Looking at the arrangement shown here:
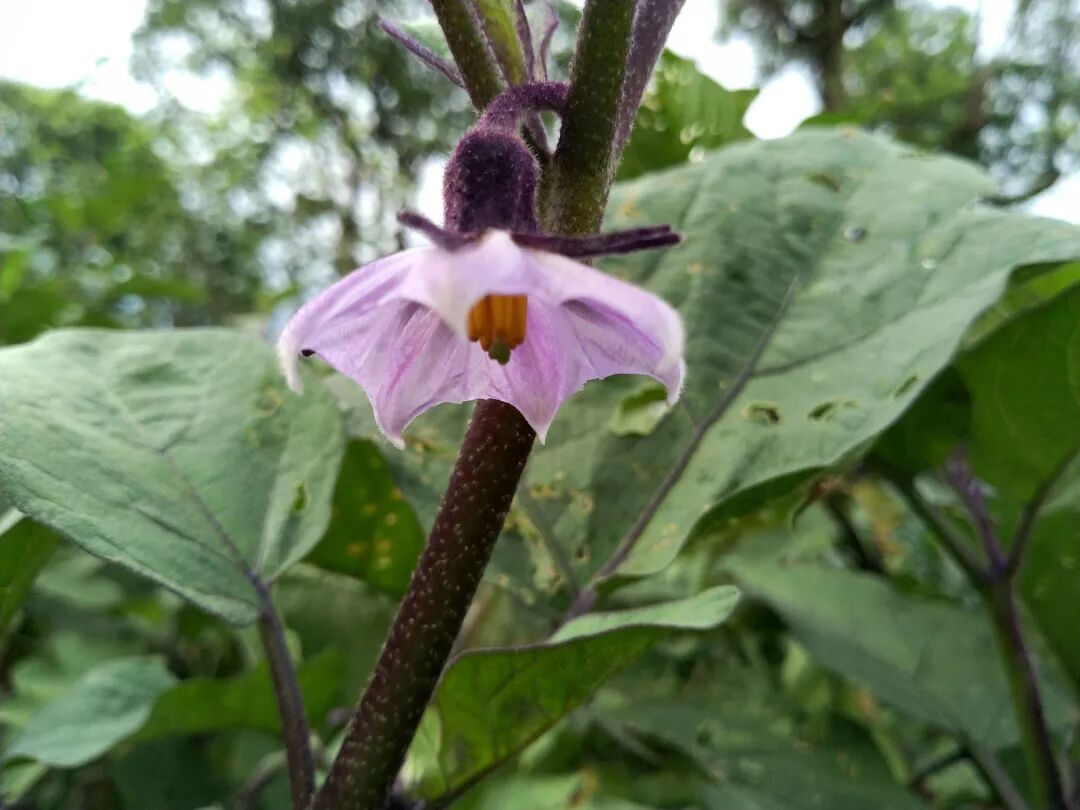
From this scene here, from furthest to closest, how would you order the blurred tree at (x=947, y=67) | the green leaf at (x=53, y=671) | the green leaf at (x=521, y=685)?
the blurred tree at (x=947, y=67) → the green leaf at (x=53, y=671) → the green leaf at (x=521, y=685)

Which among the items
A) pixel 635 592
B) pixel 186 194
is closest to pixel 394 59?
pixel 186 194

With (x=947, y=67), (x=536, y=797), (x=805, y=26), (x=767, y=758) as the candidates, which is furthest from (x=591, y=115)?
(x=805, y=26)

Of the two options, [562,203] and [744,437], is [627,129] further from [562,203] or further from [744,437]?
[744,437]

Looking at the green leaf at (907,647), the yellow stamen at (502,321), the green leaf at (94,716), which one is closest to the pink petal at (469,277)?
the yellow stamen at (502,321)

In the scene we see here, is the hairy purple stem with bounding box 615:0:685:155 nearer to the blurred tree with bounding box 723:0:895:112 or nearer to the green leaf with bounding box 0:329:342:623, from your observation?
the green leaf with bounding box 0:329:342:623

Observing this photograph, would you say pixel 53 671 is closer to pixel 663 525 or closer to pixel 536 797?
pixel 536 797

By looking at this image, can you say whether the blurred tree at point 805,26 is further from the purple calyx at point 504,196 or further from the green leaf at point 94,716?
the purple calyx at point 504,196

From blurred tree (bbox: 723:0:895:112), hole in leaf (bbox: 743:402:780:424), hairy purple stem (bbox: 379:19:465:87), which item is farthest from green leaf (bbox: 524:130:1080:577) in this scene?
blurred tree (bbox: 723:0:895:112)
